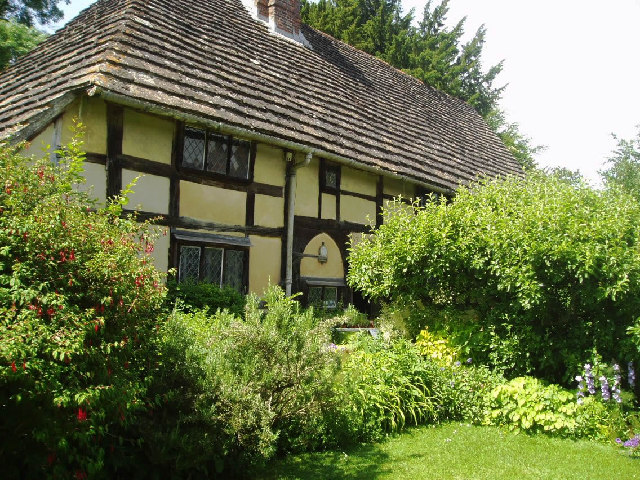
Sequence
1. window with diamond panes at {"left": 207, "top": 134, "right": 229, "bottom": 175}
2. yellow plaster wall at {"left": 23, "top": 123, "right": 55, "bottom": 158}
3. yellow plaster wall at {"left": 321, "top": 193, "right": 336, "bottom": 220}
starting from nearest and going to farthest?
yellow plaster wall at {"left": 23, "top": 123, "right": 55, "bottom": 158}
window with diamond panes at {"left": 207, "top": 134, "right": 229, "bottom": 175}
yellow plaster wall at {"left": 321, "top": 193, "right": 336, "bottom": 220}

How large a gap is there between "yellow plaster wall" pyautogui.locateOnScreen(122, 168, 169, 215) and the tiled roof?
1182mm

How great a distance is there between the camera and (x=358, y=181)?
12.2m

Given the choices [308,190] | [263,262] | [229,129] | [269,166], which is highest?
[229,129]

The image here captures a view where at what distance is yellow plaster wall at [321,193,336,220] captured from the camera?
1145 cm

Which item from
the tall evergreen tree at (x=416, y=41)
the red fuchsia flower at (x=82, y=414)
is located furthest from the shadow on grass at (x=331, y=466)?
the tall evergreen tree at (x=416, y=41)

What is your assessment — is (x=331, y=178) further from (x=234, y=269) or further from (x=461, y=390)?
(x=461, y=390)

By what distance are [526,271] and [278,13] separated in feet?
34.7

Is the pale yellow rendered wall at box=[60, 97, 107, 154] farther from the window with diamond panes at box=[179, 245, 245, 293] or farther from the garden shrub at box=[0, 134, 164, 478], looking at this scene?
the garden shrub at box=[0, 134, 164, 478]

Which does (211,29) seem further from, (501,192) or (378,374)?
(378,374)

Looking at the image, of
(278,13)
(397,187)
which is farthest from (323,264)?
(278,13)

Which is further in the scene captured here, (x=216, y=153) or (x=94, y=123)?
(x=216, y=153)

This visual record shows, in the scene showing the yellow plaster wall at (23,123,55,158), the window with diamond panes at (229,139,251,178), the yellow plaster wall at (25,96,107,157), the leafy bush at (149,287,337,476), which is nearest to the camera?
the leafy bush at (149,287,337,476)

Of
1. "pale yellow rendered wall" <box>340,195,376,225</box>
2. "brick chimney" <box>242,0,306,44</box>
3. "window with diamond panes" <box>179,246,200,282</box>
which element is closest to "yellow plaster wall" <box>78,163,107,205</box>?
"window with diamond panes" <box>179,246,200,282</box>

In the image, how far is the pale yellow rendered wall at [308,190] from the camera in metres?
10.9
